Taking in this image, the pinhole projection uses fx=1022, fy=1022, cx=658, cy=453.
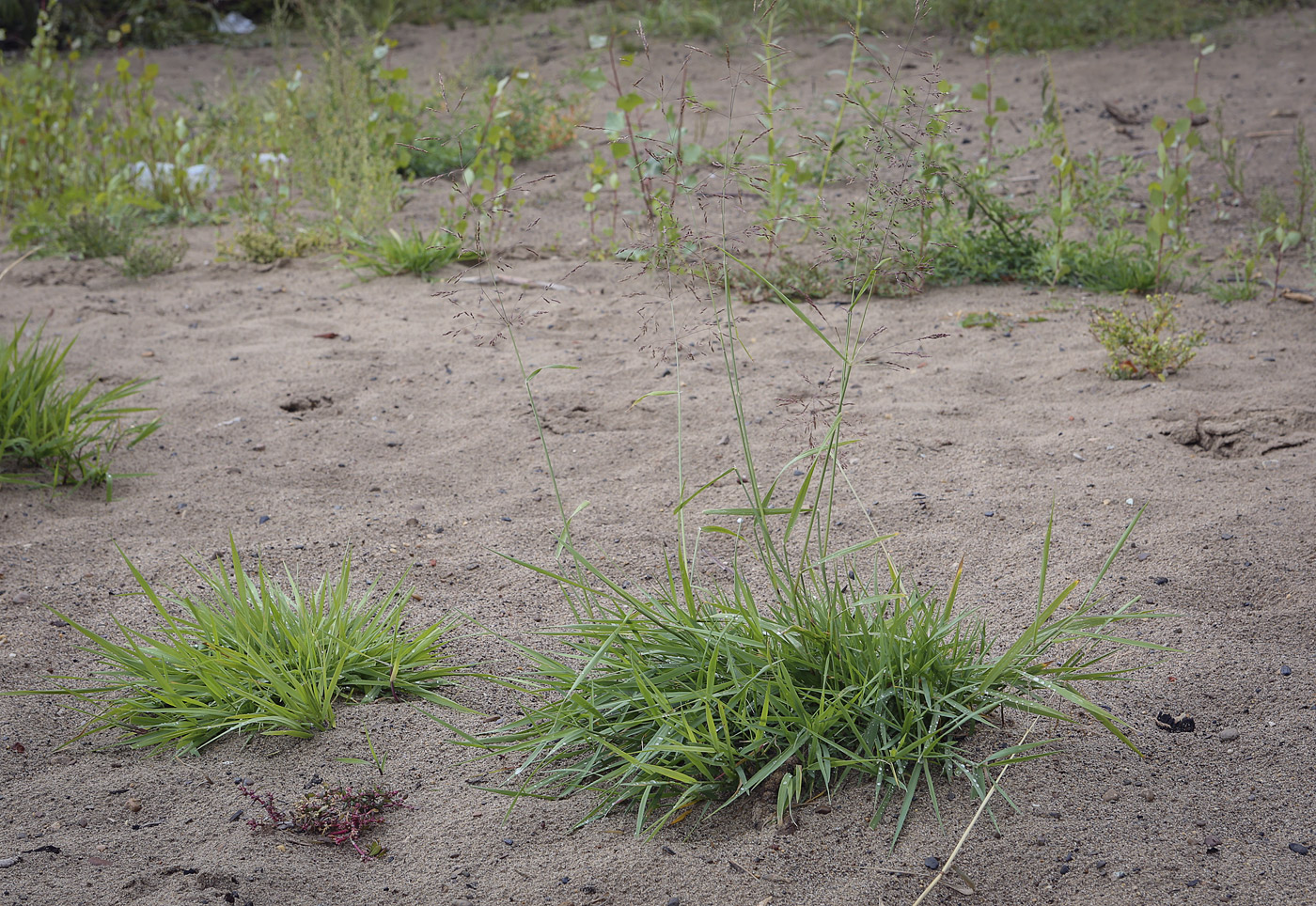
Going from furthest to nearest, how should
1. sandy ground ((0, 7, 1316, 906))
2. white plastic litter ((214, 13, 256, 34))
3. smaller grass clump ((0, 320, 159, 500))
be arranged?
1. white plastic litter ((214, 13, 256, 34))
2. smaller grass clump ((0, 320, 159, 500))
3. sandy ground ((0, 7, 1316, 906))

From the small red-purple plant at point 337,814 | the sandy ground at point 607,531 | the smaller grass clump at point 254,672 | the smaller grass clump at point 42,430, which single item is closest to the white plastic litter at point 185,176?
the sandy ground at point 607,531

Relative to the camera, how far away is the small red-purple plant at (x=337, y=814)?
1.74 m

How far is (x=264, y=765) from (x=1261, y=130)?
20.1ft

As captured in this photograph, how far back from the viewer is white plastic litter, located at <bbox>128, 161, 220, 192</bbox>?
19.2 ft

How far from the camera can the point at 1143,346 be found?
338cm

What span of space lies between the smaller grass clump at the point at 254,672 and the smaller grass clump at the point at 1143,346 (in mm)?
2465

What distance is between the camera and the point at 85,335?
4.22 meters

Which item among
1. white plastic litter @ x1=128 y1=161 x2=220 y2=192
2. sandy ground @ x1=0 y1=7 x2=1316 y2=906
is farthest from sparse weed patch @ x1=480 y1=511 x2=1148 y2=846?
white plastic litter @ x1=128 y1=161 x2=220 y2=192

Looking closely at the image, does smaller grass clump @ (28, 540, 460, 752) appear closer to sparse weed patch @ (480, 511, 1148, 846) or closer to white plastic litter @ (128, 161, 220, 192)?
sparse weed patch @ (480, 511, 1148, 846)

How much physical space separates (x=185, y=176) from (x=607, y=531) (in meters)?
4.42

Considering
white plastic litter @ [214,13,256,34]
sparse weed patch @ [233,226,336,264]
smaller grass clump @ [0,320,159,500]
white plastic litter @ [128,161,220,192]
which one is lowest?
smaller grass clump @ [0,320,159,500]

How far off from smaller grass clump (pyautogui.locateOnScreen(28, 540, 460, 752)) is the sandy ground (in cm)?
6

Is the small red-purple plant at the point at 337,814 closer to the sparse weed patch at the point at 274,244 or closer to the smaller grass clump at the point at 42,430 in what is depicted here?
the smaller grass clump at the point at 42,430

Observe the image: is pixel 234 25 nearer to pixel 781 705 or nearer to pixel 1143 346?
pixel 1143 346
